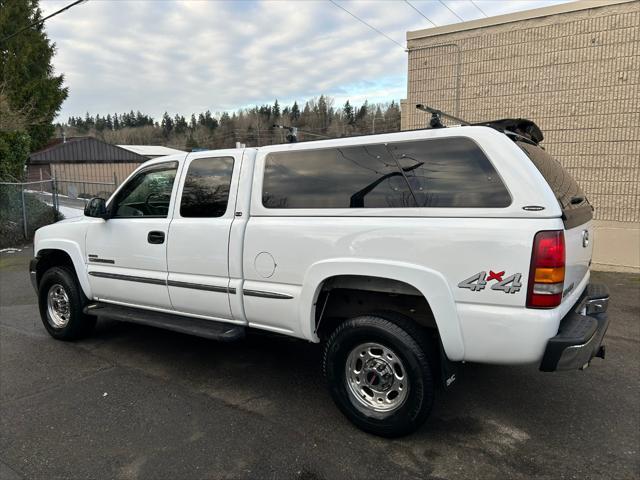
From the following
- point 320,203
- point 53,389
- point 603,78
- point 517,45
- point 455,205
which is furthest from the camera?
point 517,45

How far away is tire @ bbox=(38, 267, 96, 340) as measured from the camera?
17.3ft

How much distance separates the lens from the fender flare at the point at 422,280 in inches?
118

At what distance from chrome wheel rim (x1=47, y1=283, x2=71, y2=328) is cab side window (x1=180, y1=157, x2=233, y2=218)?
2192mm

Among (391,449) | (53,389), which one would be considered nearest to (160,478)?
(391,449)

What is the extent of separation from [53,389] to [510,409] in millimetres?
3854

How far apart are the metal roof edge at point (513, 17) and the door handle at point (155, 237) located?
831 centimetres

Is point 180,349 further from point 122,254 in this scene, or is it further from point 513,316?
point 513,316

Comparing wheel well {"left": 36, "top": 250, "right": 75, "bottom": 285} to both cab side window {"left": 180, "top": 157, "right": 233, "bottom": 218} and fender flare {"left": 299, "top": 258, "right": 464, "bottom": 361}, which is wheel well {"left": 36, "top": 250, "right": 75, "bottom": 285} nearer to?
cab side window {"left": 180, "top": 157, "right": 233, "bottom": 218}

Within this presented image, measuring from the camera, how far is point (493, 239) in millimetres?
2846

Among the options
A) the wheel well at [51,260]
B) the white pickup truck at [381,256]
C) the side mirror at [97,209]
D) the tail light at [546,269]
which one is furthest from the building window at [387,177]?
the wheel well at [51,260]

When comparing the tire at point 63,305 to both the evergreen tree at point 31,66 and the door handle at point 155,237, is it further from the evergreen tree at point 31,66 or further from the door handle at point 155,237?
the evergreen tree at point 31,66

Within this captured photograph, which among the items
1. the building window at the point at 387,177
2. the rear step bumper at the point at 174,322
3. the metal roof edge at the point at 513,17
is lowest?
the rear step bumper at the point at 174,322

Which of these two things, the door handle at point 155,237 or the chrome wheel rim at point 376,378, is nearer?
the chrome wheel rim at point 376,378

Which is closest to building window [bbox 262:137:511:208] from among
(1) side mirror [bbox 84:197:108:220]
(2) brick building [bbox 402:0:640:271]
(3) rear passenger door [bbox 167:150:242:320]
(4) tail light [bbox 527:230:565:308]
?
(4) tail light [bbox 527:230:565:308]
